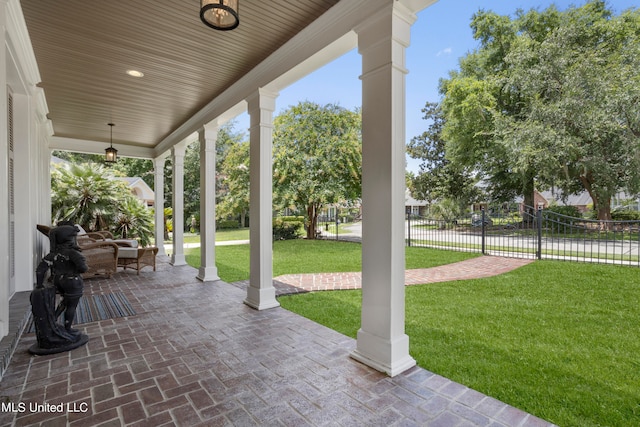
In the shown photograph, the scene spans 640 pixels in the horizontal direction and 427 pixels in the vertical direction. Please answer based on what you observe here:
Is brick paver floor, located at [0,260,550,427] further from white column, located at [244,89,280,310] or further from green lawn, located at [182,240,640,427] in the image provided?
white column, located at [244,89,280,310]

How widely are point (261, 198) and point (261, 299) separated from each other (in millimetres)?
1360

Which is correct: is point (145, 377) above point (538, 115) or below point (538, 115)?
below

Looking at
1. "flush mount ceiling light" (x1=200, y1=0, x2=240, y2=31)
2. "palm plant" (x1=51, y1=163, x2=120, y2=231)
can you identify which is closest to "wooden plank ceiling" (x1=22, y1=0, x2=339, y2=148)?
"flush mount ceiling light" (x1=200, y1=0, x2=240, y2=31)

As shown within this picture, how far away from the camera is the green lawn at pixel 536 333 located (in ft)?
7.64

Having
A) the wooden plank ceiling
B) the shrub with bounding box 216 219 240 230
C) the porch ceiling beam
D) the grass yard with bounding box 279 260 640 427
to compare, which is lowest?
the grass yard with bounding box 279 260 640 427

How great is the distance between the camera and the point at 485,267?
735 cm

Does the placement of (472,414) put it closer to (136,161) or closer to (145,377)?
(145,377)

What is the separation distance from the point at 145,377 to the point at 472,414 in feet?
7.87

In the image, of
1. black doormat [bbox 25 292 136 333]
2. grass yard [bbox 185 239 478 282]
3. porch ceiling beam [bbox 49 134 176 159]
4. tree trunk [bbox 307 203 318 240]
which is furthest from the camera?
tree trunk [bbox 307 203 318 240]

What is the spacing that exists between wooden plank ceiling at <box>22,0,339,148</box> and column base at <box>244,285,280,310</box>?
117 inches

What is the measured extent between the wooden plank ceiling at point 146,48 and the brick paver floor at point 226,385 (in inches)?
123

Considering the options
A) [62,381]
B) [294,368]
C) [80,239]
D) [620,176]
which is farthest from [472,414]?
[620,176]

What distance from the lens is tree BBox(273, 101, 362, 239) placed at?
456 inches

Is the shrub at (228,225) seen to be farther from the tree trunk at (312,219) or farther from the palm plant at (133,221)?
the palm plant at (133,221)
